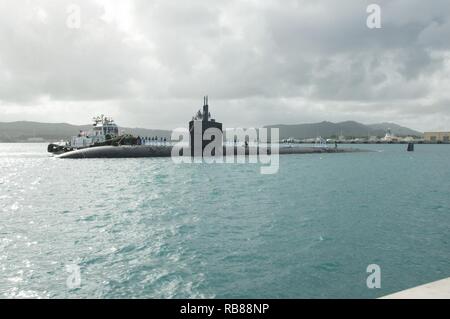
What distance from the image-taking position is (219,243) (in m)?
16.4

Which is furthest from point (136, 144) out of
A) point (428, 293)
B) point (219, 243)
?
point (428, 293)

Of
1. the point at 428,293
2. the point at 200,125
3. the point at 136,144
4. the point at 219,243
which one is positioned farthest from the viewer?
the point at 136,144

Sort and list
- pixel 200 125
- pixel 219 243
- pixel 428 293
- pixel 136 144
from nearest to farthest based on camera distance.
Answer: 1. pixel 428 293
2. pixel 219 243
3. pixel 200 125
4. pixel 136 144

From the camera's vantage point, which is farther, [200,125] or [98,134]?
[98,134]

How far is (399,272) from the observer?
12961 millimetres

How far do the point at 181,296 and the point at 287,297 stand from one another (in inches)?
125

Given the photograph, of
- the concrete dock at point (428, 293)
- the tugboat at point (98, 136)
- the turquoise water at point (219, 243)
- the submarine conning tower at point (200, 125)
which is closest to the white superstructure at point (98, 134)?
the tugboat at point (98, 136)

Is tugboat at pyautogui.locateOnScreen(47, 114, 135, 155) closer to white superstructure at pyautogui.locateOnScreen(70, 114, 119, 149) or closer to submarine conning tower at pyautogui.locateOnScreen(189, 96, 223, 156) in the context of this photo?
white superstructure at pyautogui.locateOnScreen(70, 114, 119, 149)

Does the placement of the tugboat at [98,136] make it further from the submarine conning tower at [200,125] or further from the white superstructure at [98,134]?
the submarine conning tower at [200,125]

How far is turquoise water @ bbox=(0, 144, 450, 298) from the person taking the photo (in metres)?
11.8

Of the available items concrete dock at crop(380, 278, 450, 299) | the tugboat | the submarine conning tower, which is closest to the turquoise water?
concrete dock at crop(380, 278, 450, 299)

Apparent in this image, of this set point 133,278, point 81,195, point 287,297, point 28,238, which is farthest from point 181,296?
point 81,195

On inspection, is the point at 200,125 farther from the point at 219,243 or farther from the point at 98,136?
the point at 219,243
